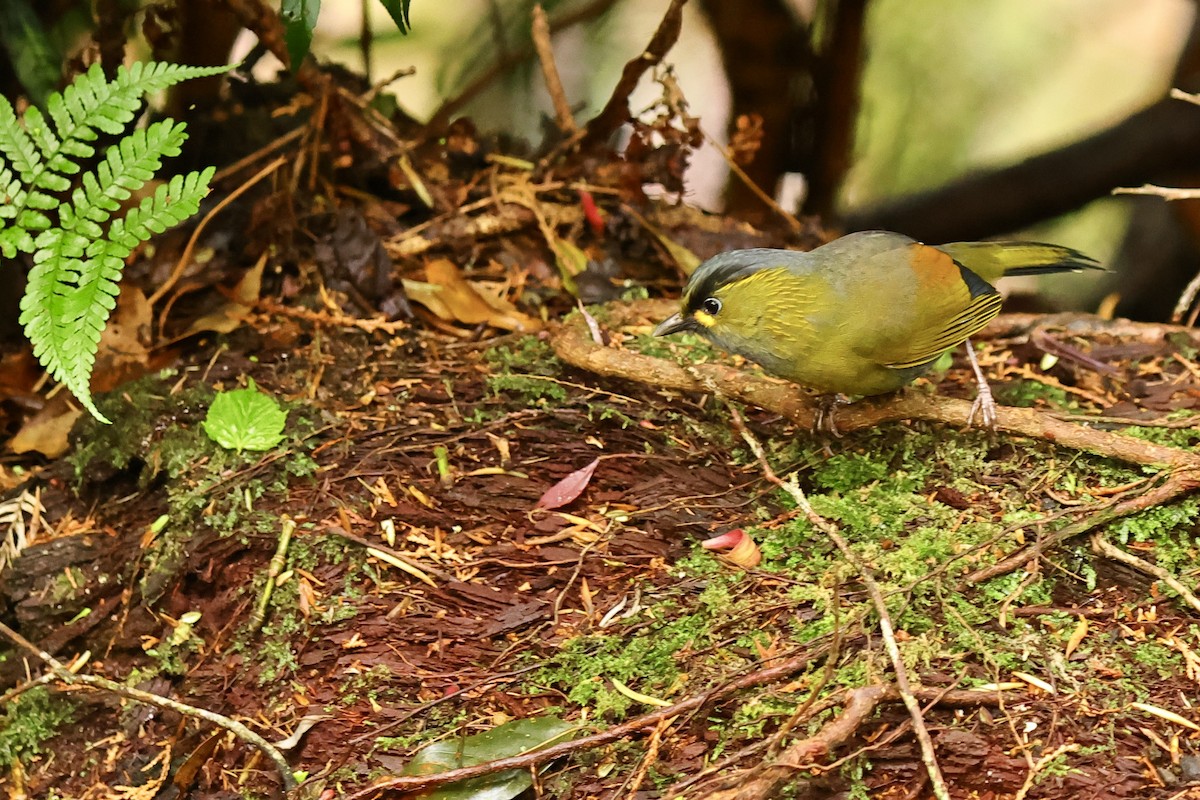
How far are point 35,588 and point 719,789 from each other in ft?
6.70

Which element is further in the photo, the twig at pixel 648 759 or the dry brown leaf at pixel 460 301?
the dry brown leaf at pixel 460 301

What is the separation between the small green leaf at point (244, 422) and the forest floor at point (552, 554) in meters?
0.05

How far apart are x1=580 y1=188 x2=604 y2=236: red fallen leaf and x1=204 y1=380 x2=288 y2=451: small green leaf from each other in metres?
1.57

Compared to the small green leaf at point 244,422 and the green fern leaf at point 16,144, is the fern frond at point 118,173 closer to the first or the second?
the green fern leaf at point 16,144

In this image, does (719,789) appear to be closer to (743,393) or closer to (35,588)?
(743,393)

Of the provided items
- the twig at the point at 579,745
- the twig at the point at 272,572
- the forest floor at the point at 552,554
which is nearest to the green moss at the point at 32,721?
the forest floor at the point at 552,554

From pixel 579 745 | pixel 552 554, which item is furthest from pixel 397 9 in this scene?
pixel 579 745

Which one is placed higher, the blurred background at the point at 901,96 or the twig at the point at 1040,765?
the blurred background at the point at 901,96

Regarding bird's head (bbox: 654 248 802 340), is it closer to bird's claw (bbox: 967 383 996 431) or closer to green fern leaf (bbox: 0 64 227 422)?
bird's claw (bbox: 967 383 996 431)

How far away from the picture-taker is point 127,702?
2.35 m

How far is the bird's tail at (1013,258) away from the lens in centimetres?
312

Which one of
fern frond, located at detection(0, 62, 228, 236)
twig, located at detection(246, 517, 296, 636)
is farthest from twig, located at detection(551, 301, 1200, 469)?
fern frond, located at detection(0, 62, 228, 236)

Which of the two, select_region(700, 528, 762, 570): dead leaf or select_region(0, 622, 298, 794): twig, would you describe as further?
select_region(700, 528, 762, 570): dead leaf

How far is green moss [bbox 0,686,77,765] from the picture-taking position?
2.36 m
